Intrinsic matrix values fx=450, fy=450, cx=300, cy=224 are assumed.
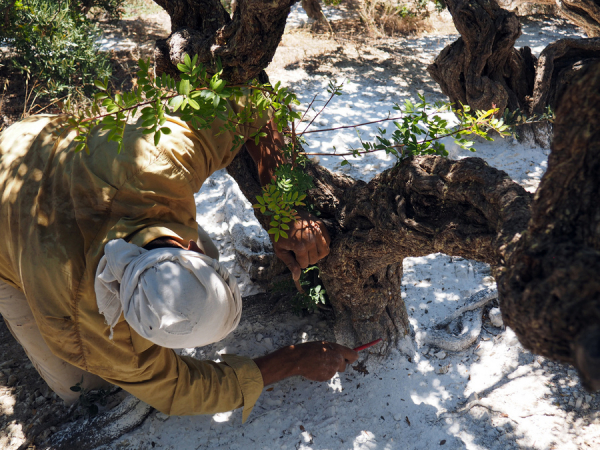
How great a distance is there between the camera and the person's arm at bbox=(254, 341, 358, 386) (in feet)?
7.84

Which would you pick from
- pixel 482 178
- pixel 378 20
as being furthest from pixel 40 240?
pixel 378 20

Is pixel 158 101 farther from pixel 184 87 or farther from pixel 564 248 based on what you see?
pixel 564 248

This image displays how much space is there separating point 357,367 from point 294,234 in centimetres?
108

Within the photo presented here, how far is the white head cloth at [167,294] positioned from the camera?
1.43 meters

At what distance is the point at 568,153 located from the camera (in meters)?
1.14

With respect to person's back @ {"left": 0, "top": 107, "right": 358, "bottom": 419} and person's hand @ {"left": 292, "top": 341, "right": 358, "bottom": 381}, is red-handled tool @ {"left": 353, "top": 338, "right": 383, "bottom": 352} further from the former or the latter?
person's back @ {"left": 0, "top": 107, "right": 358, "bottom": 419}

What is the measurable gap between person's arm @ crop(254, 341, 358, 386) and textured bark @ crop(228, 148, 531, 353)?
0.39 meters

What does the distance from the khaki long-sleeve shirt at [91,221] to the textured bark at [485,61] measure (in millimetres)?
3207

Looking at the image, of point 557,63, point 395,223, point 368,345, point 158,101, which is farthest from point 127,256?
point 557,63

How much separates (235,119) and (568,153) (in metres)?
1.41

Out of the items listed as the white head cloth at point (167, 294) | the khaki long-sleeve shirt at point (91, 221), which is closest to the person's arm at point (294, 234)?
the khaki long-sleeve shirt at point (91, 221)

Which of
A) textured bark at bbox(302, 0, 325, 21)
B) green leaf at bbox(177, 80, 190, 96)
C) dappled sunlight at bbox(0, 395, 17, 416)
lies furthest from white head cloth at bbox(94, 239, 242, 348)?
textured bark at bbox(302, 0, 325, 21)

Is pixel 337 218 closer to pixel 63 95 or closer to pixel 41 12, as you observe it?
pixel 63 95

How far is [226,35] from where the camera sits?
248 centimetres
